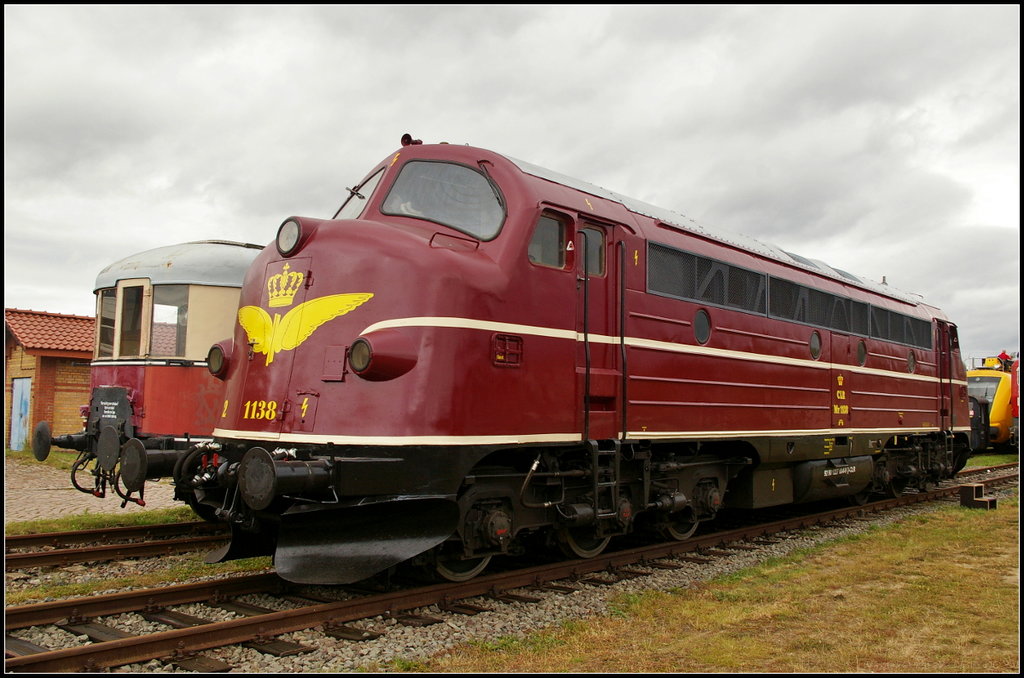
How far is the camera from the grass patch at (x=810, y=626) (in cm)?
514

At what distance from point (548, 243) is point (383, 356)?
79.2 inches

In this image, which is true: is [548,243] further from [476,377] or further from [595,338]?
[476,377]

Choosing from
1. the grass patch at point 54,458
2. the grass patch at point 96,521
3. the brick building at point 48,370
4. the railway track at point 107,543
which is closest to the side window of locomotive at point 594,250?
the railway track at point 107,543

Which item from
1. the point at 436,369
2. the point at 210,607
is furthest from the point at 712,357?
the point at 210,607

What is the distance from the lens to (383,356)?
5.99 m

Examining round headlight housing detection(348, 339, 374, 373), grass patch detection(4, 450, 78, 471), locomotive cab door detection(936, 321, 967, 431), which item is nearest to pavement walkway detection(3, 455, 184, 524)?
grass patch detection(4, 450, 78, 471)

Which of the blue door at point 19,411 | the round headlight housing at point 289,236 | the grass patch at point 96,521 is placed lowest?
the grass patch at point 96,521

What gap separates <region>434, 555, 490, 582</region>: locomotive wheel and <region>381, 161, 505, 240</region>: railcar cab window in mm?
2809

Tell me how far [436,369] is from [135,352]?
798 centimetres

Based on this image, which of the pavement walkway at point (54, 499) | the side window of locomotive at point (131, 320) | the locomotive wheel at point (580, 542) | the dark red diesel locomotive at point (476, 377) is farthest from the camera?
the side window of locomotive at point (131, 320)

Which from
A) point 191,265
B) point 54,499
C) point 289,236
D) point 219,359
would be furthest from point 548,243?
point 54,499

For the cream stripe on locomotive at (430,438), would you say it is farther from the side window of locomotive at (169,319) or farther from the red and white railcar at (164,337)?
the side window of locomotive at (169,319)

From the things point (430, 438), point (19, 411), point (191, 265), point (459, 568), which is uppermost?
point (191, 265)

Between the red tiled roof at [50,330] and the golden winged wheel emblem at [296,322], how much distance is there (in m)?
16.6
